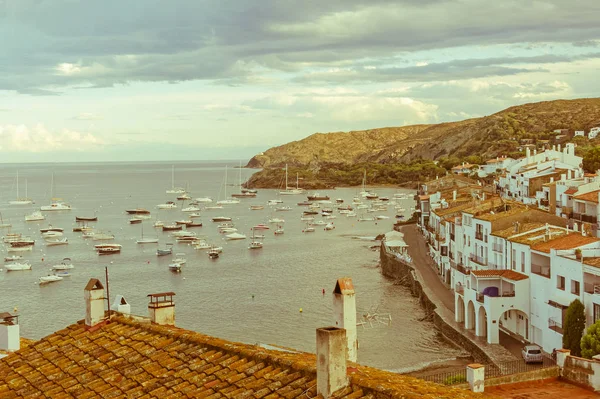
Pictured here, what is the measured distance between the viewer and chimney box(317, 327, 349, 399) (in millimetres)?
8195

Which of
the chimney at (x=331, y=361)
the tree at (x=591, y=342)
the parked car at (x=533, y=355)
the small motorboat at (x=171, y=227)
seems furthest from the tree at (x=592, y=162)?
the chimney at (x=331, y=361)

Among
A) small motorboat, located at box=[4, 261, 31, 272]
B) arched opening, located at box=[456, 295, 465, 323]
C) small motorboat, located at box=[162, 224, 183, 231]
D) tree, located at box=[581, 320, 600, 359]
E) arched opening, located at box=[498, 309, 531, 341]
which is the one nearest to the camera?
tree, located at box=[581, 320, 600, 359]

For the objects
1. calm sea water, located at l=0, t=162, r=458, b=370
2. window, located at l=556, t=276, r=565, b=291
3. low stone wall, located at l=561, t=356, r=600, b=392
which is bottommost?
calm sea water, located at l=0, t=162, r=458, b=370

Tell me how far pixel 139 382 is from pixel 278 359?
2019 mm

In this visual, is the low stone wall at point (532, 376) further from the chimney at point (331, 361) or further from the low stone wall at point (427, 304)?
the low stone wall at point (427, 304)

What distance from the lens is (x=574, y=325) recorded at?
31.5 meters

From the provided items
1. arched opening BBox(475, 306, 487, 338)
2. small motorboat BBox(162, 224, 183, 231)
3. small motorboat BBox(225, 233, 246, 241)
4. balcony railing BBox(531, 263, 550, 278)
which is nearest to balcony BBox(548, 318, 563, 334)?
balcony railing BBox(531, 263, 550, 278)

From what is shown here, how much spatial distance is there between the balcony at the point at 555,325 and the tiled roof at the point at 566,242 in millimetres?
3119

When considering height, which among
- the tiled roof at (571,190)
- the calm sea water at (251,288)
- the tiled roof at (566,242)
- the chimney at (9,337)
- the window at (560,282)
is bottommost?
the calm sea water at (251,288)

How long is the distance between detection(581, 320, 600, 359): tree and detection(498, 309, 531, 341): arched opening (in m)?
7.33

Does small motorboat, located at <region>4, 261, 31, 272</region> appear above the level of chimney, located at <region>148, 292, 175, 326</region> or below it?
below

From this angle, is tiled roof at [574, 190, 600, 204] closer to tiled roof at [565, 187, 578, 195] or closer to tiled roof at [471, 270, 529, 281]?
tiled roof at [565, 187, 578, 195]

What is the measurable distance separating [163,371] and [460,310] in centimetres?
3393

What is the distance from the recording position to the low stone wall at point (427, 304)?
121 ft
